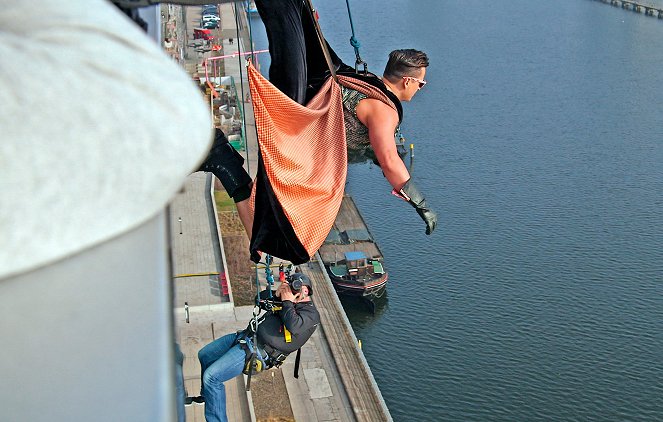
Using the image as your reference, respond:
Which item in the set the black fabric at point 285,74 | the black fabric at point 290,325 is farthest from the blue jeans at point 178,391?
the black fabric at point 290,325

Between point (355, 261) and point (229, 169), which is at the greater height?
point (229, 169)

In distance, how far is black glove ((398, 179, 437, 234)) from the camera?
6.23 metres

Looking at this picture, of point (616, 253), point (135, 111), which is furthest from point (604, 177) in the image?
point (135, 111)

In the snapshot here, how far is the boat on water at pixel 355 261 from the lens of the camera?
29.5 m

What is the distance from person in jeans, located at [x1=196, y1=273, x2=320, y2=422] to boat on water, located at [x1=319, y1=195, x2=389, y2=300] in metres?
22.0

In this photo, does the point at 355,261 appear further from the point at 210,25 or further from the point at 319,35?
Result: the point at 210,25

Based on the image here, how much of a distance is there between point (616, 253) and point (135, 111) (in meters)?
30.9

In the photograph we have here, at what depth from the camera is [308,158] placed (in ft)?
16.4

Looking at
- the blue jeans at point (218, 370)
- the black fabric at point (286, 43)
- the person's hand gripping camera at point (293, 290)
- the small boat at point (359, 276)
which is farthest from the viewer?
the small boat at point (359, 276)

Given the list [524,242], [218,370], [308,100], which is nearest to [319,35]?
[308,100]

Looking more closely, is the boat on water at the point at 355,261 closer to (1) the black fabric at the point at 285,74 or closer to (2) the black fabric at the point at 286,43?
(1) the black fabric at the point at 285,74

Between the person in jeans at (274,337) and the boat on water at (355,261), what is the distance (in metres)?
22.0

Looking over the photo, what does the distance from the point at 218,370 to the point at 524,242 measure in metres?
25.2

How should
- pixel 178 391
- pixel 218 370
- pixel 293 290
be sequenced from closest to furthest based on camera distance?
pixel 178 391 → pixel 218 370 → pixel 293 290
